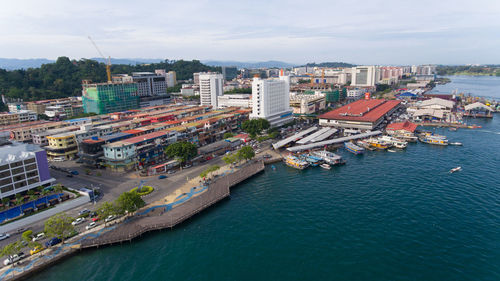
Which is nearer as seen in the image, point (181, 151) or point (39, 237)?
point (39, 237)

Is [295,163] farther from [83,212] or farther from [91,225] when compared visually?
[83,212]

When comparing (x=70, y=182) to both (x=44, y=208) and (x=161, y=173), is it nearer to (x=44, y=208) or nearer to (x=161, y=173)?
(x=44, y=208)

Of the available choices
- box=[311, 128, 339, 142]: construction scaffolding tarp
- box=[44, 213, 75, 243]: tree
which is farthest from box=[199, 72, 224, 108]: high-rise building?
box=[44, 213, 75, 243]: tree

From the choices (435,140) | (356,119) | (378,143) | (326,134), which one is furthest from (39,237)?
(435,140)

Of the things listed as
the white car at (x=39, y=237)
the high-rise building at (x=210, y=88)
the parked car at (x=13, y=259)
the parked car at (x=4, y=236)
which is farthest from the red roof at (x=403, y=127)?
the parked car at (x=4, y=236)

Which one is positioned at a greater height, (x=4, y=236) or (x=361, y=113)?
(x=361, y=113)

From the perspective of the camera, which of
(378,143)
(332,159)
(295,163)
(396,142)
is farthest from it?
(396,142)

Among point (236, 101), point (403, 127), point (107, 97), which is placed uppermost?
point (107, 97)
